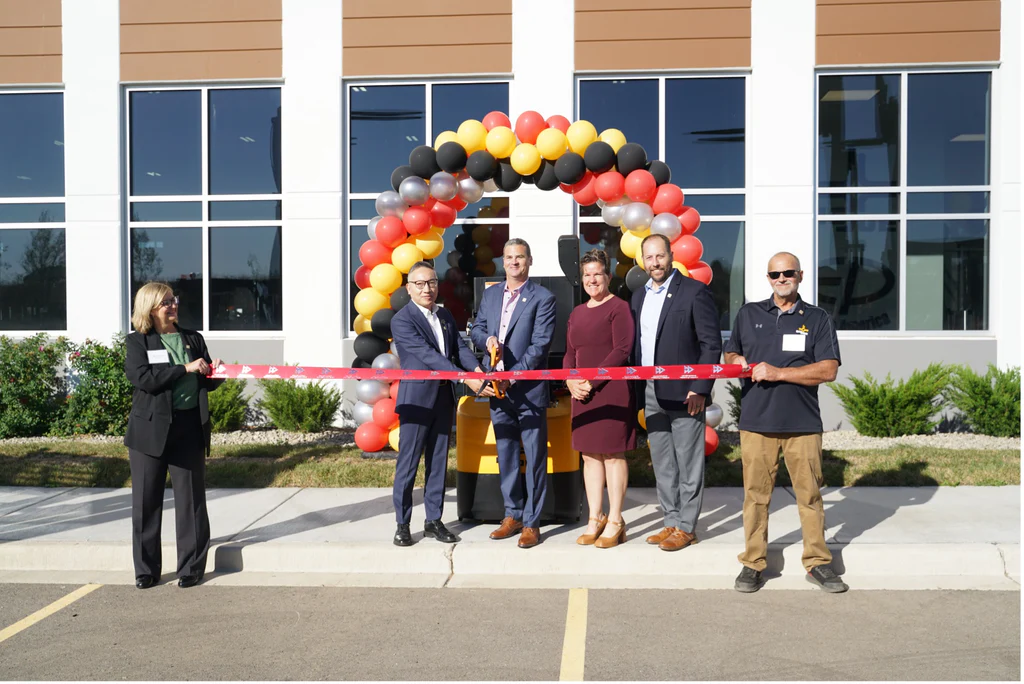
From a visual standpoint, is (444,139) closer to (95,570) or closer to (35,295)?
(95,570)

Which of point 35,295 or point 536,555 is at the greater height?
point 35,295

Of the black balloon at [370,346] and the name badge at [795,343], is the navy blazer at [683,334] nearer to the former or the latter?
the name badge at [795,343]

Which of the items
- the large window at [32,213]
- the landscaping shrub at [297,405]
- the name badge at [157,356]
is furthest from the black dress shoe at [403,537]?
the large window at [32,213]

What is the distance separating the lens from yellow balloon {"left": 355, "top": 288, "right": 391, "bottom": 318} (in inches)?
354

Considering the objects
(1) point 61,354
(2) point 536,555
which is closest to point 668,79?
(2) point 536,555

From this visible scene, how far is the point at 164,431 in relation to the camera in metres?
5.35

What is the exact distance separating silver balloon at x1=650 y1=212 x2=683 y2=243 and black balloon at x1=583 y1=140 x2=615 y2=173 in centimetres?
73

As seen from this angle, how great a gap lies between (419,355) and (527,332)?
2.57 feet

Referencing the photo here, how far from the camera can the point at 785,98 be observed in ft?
37.2

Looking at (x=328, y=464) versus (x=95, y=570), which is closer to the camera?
(x=95, y=570)

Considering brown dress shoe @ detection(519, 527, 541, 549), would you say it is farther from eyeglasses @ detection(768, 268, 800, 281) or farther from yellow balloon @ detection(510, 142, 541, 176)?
yellow balloon @ detection(510, 142, 541, 176)

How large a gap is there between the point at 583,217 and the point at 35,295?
8079mm

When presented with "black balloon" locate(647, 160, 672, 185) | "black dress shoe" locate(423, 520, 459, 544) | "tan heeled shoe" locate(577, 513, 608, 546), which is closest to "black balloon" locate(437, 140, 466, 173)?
"black balloon" locate(647, 160, 672, 185)

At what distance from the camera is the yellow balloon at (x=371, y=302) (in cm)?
898
